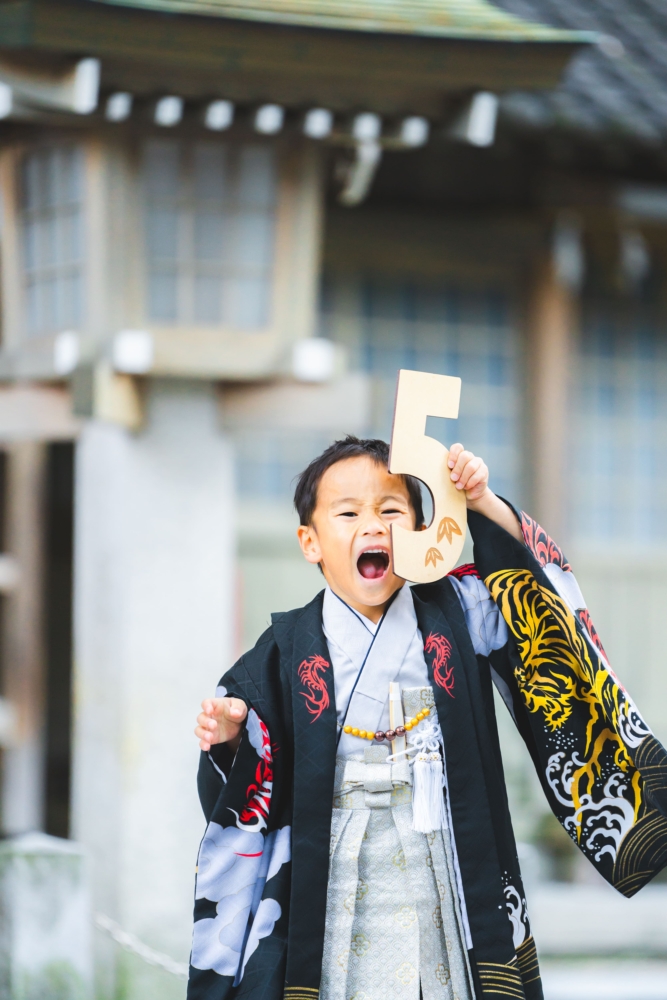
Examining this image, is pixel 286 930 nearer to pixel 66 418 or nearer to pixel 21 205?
pixel 66 418

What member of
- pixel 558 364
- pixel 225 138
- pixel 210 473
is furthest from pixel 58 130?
pixel 558 364

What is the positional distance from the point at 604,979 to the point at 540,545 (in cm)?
310

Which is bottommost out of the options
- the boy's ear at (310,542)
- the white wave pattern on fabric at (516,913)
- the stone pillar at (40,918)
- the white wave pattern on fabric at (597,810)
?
the stone pillar at (40,918)

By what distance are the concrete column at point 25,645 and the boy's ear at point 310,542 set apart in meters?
2.75

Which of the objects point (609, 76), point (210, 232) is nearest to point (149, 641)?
point (210, 232)

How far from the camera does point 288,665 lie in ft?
6.32

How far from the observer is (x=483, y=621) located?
6.68 feet

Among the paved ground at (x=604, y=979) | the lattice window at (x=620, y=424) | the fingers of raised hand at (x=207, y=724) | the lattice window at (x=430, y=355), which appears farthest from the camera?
the lattice window at (x=620, y=424)

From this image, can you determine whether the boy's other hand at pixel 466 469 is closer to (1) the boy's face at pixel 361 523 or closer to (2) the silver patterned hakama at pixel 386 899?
(1) the boy's face at pixel 361 523

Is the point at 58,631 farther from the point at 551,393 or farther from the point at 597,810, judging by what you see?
the point at 597,810

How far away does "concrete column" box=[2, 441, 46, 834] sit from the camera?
4426 millimetres

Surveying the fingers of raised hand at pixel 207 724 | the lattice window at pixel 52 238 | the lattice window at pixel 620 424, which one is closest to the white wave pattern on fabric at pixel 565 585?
the fingers of raised hand at pixel 207 724

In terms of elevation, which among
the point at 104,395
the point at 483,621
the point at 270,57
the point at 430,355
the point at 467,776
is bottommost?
the point at 467,776

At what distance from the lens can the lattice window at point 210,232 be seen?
150 inches
